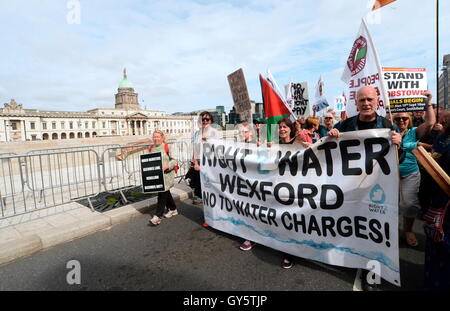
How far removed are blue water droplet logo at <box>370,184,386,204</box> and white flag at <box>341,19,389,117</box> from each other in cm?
141

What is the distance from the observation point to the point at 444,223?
2.06 m

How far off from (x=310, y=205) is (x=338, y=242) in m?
0.46

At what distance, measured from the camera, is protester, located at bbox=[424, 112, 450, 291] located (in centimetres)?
203

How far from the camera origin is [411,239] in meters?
3.20

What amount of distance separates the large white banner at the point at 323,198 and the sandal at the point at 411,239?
1.23m

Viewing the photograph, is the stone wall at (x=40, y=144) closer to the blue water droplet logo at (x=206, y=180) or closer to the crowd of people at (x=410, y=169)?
the crowd of people at (x=410, y=169)

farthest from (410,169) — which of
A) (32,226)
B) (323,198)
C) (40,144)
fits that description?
(40,144)

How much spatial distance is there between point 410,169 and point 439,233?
52.5 inches

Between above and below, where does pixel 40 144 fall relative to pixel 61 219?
above

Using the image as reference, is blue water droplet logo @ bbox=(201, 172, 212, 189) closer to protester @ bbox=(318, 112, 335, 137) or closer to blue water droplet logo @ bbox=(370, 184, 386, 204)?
blue water droplet logo @ bbox=(370, 184, 386, 204)

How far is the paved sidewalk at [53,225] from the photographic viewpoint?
3.26m

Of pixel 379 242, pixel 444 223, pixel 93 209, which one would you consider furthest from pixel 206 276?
pixel 93 209

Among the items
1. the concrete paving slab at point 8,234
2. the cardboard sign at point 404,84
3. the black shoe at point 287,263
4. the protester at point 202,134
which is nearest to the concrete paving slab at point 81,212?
the concrete paving slab at point 8,234

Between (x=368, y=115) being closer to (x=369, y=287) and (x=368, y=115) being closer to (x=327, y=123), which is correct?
(x=369, y=287)
